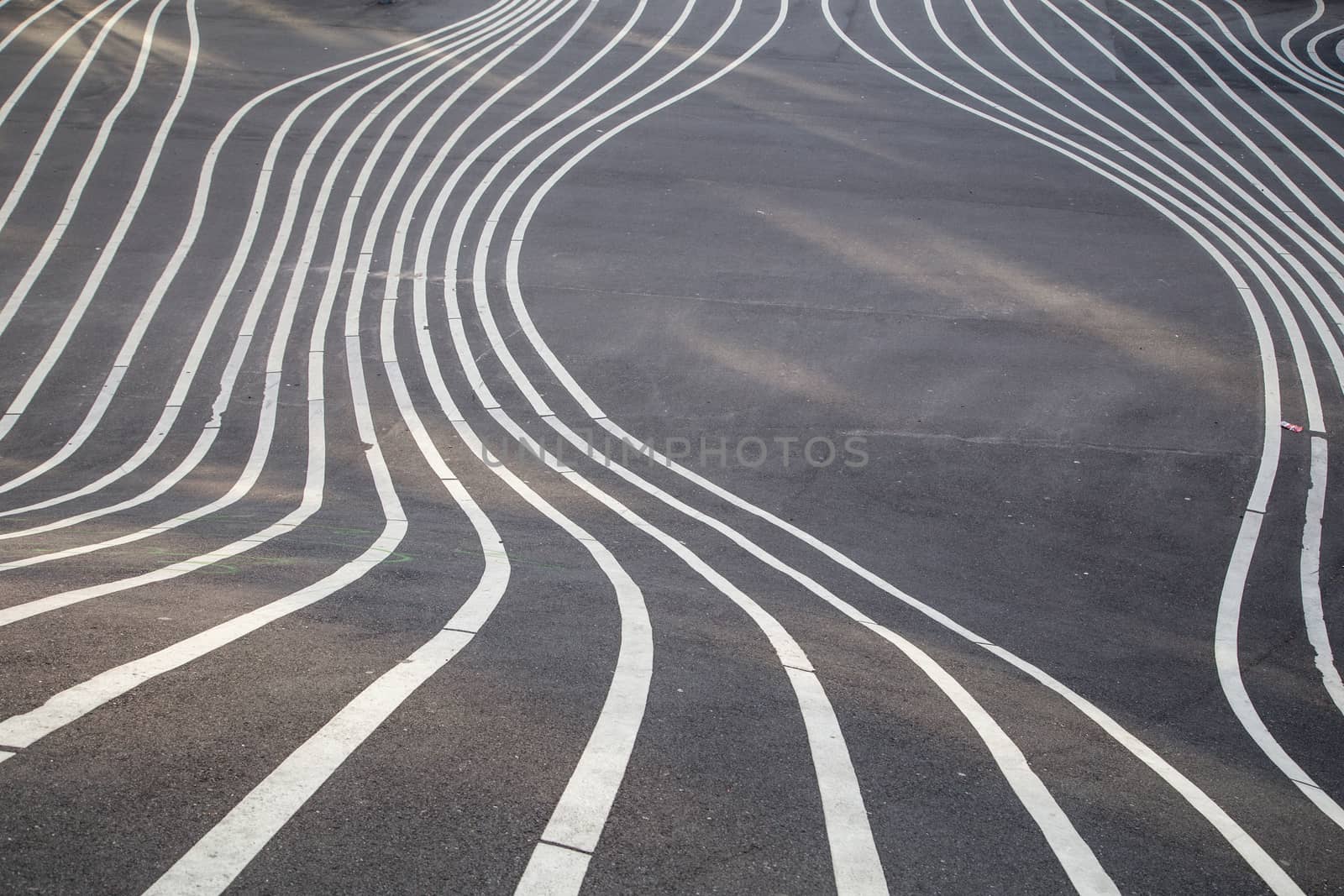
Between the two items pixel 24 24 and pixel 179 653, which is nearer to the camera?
pixel 179 653

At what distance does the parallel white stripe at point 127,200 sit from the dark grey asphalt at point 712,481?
239mm

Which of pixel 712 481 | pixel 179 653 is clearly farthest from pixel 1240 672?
pixel 179 653

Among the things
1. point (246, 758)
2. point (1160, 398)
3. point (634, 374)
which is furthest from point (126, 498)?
point (1160, 398)

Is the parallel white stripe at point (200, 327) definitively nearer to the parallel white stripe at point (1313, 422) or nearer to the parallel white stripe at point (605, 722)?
the parallel white stripe at point (605, 722)

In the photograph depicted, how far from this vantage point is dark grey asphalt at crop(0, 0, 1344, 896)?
16.0 ft

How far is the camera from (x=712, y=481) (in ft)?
39.5

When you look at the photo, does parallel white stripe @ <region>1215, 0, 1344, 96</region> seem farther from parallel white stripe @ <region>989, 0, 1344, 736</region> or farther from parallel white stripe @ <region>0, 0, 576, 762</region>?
parallel white stripe @ <region>0, 0, 576, 762</region>

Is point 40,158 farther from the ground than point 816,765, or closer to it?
farther from the ground

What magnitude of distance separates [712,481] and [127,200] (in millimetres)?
12553

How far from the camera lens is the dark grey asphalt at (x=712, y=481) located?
4.86 meters

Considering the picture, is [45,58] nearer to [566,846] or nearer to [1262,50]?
[566,846]

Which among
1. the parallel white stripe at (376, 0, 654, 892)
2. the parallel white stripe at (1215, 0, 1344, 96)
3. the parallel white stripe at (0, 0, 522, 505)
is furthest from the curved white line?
the parallel white stripe at (1215, 0, 1344, 96)

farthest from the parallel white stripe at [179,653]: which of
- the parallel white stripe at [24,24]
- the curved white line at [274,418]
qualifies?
the parallel white stripe at [24,24]

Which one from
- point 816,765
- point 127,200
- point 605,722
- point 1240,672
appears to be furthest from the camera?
point 127,200
